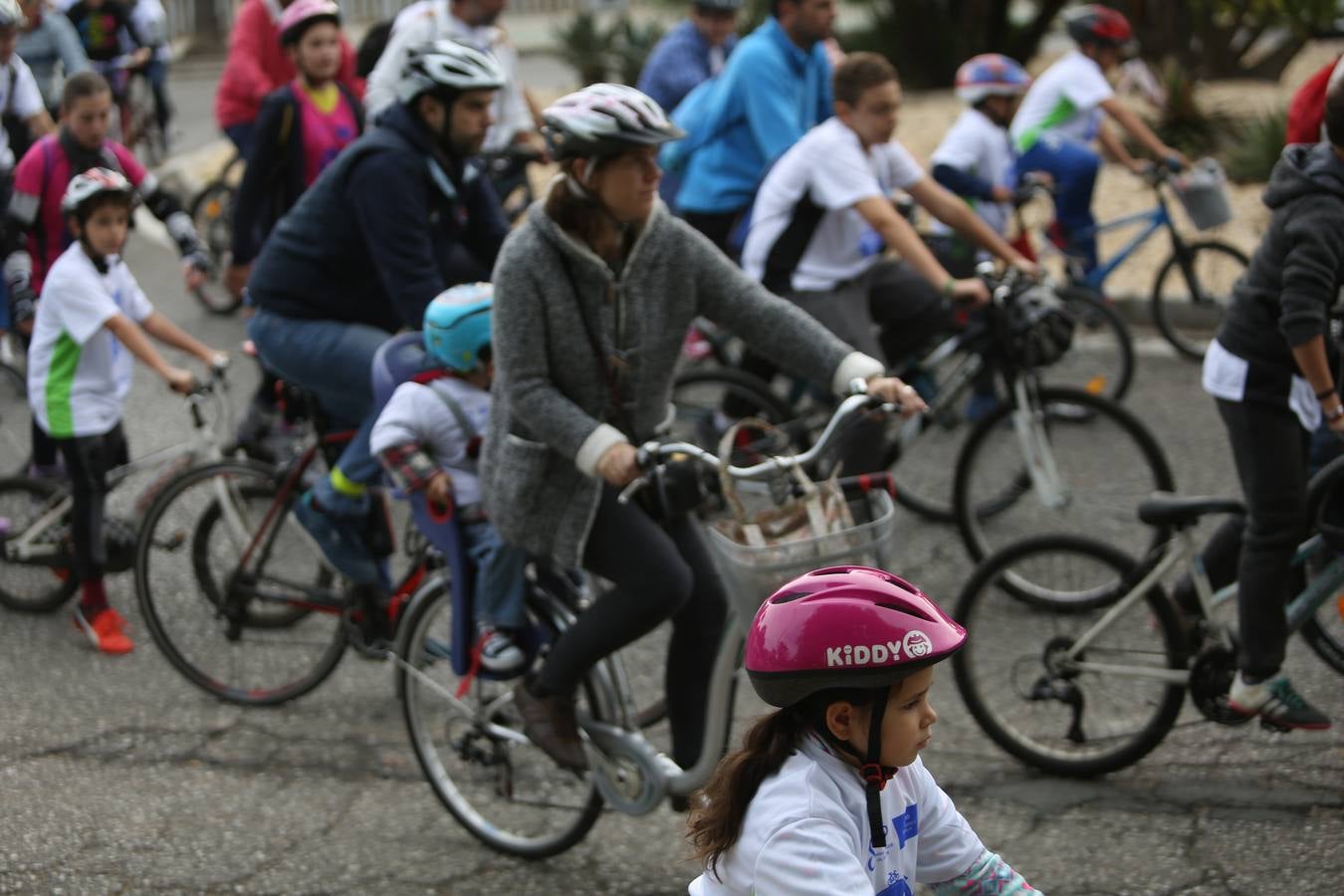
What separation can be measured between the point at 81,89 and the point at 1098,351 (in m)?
4.69

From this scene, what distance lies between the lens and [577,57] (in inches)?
692

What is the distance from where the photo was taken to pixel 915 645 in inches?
93.0

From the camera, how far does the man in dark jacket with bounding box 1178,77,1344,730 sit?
397 cm

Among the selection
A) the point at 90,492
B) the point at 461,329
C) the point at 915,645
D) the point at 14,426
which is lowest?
the point at 14,426

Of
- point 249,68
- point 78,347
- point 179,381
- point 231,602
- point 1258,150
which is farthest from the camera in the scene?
point 1258,150

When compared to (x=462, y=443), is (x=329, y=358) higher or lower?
lower

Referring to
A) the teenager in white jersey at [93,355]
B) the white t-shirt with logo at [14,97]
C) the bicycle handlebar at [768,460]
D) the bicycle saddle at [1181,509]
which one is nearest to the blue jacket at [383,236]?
the teenager in white jersey at [93,355]

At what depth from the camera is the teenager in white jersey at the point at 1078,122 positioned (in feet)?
28.8

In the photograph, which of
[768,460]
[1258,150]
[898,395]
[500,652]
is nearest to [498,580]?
[500,652]

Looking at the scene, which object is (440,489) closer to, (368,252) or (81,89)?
(368,252)

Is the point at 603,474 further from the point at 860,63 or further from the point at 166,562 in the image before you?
the point at 860,63

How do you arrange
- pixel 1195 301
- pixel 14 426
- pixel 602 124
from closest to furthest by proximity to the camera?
pixel 602 124 < pixel 14 426 < pixel 1195 301

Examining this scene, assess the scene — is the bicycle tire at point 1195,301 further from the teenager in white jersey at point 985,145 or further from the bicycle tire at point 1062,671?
the bicycle tire at point 1062,671

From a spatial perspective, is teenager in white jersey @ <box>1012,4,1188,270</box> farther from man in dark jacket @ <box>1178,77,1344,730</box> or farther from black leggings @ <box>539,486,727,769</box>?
black leggings @ <box>539,486,727,769</box>
